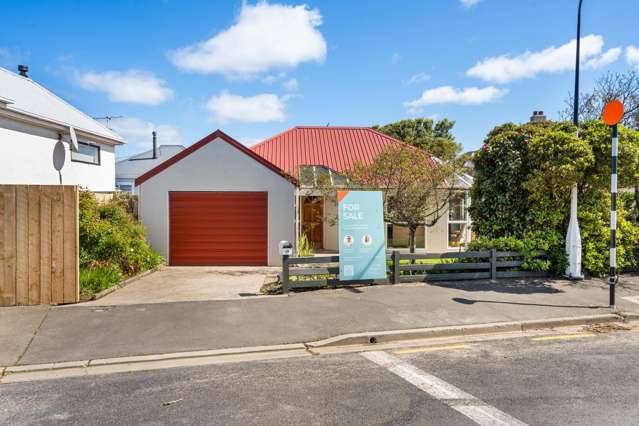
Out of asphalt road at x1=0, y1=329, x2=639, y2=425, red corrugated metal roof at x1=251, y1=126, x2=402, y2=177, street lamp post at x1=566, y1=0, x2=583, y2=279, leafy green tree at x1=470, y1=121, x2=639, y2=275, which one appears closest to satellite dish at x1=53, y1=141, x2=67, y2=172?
red corrugated metal roof at x1=251, y1=126, x2=402, y2=177

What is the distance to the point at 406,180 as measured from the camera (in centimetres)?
1142

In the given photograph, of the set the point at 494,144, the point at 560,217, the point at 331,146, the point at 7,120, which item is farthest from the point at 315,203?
the point at 7,120

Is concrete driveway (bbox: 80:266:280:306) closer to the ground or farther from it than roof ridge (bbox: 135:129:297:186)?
closer to the ground

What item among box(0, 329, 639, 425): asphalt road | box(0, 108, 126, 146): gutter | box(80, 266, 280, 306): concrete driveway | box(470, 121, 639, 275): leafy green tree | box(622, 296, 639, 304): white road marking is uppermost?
box(0, 108, 126, 146): gutter

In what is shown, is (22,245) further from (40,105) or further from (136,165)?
(136,165)

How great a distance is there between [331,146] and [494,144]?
9.98 metres

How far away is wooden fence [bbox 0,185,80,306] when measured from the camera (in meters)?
7.64

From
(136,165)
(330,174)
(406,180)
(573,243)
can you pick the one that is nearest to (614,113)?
(573,243)

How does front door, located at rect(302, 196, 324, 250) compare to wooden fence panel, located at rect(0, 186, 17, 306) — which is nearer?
wooden fence panel, located at rect(0, 186, 17, 306)

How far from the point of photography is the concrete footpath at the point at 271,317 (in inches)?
230

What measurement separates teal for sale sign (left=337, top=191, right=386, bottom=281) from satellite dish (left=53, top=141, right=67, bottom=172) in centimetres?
922

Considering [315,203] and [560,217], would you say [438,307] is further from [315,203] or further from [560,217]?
[315,203]

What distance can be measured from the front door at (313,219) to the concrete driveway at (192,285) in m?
4.62

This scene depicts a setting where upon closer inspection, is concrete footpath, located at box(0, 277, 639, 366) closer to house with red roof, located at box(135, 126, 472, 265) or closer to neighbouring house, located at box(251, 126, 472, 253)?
neighbouring house, located at box(251, 126, 472, 253)
